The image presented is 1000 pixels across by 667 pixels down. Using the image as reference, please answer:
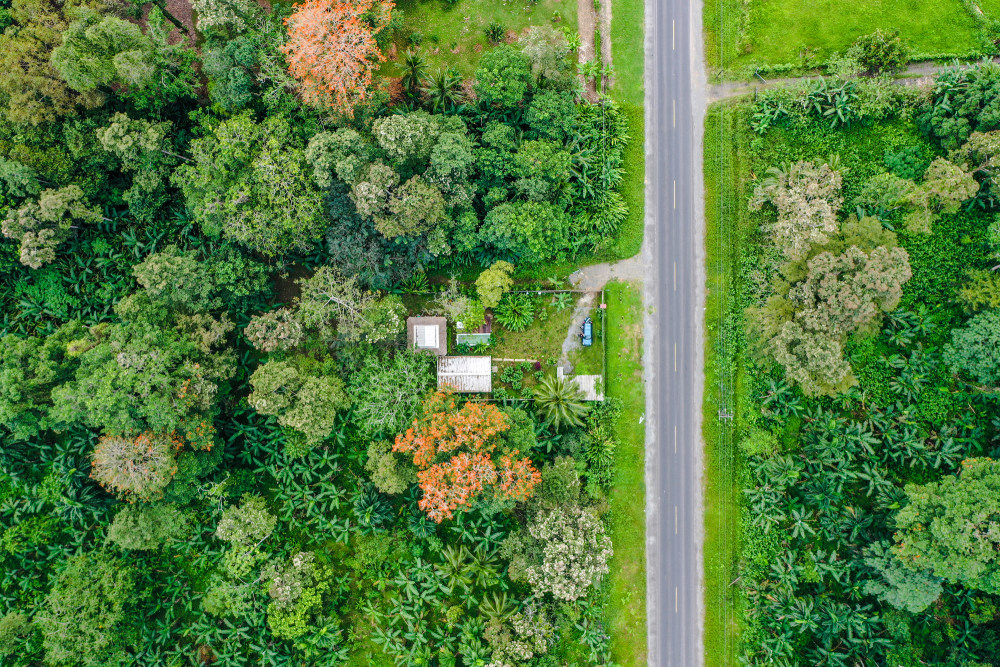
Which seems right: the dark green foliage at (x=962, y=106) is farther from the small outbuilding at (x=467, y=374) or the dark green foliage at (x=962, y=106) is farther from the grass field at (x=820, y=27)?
the small outbuilding at (x=467, y=374)

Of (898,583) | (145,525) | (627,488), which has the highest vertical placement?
(627,488)

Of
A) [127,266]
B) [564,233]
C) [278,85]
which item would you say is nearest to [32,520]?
[127,266]

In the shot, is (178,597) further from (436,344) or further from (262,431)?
(436,344)

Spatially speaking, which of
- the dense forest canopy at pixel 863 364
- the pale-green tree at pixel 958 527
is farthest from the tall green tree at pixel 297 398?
the pale-green tree at pixel 958 527

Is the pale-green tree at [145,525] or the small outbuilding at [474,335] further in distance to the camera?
the small outbuilding at [474,335]

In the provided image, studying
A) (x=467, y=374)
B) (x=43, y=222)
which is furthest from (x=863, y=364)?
(x=43, y=222)

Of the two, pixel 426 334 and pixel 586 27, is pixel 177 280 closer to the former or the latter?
pixel 426 334

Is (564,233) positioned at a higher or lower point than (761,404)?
higher
